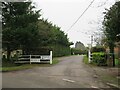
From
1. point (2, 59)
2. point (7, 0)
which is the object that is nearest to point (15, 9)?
point (7, 0)

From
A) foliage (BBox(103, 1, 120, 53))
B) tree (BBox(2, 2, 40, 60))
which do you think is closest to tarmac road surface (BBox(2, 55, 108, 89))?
foliage (BBox(103, 1, 120, 53))

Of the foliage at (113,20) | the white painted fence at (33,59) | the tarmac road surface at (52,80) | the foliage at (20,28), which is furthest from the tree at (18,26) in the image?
the foliage at (113,20)

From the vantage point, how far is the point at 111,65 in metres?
25.5

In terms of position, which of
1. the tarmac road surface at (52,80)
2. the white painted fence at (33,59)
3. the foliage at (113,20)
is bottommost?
the tarmac road surface at (52,80)

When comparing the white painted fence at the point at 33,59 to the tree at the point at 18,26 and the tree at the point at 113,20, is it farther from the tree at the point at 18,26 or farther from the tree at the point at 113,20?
the tree at the point at 113,20

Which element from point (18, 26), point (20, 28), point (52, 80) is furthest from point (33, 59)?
point (52, 80)

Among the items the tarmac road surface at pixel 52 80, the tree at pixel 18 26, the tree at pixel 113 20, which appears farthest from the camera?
the tree at pixel 18 26

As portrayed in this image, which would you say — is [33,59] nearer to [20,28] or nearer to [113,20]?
[20,28]

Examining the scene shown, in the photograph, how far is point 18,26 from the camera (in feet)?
94.2

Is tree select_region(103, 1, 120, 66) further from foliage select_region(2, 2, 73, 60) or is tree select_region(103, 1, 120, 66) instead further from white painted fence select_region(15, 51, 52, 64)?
foliage select_region(2, 2, 73, 60)

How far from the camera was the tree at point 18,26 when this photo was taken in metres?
27.9

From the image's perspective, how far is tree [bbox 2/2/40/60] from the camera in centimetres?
2794

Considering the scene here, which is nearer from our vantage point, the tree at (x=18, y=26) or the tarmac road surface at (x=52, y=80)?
the tarmac road surface at (x=52, y=80)

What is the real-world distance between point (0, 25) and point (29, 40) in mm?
3266
